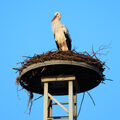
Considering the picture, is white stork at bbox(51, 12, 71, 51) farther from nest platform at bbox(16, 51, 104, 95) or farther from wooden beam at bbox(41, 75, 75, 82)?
wooden beam at bbox(41, 75, 75, 82)

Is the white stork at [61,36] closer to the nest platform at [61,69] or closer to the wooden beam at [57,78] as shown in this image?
the nest platform at [61,69]

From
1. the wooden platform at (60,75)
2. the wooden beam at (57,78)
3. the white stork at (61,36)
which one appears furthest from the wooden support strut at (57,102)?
the white stork at (61,36)

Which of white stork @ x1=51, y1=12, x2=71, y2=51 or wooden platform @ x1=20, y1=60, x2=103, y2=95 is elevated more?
white stork @ x1=51, y1=12, x2=71, y2=51

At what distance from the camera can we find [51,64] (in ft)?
38.3

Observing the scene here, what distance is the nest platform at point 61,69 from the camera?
11.7 m

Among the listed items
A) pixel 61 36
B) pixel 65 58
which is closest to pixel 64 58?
pixel 65 58

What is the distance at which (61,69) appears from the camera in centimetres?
1218

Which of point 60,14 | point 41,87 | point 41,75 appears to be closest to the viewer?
point 41,75

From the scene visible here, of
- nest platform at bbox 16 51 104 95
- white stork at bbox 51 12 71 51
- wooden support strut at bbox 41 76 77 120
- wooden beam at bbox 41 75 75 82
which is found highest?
white stork at bbox 51 12 71 51

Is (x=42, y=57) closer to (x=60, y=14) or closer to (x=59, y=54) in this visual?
(x=59, y=54)

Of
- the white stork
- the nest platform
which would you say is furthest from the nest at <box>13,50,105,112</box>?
the white stork

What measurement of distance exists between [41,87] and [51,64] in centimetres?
185

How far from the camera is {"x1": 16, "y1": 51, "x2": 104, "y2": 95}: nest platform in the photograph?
38.5 ft

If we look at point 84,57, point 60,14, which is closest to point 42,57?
point 84,57
